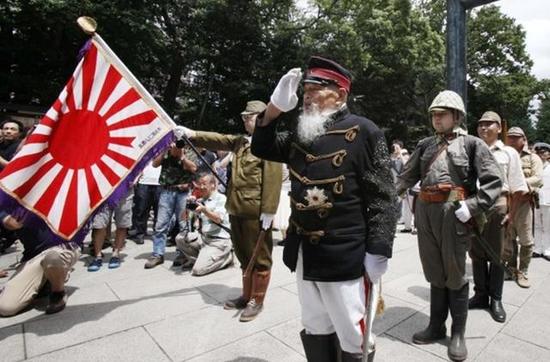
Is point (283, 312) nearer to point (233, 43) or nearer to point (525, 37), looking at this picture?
point (233, 43)

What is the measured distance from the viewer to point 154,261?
5.41 meters

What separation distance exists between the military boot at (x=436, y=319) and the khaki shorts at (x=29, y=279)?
11.0 ft

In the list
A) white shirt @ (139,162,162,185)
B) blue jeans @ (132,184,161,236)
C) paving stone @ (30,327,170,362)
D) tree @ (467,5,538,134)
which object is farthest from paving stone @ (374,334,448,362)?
tree @ (467,5,538,134)

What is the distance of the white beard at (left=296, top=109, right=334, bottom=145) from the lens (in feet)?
6.90

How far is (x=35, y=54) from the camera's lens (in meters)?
12.0

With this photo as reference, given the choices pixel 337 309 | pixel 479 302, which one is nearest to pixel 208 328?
pixel 337 309

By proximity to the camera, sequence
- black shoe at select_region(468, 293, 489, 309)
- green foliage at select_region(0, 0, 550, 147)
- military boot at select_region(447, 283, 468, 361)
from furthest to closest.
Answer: green foliage at select_region(0, 0, 550, 147) → black shoe at select_region(468, 293, 489, 309) → military boot at select_region(447, 283, 468, 361)

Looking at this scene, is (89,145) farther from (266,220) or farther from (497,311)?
(497,311)

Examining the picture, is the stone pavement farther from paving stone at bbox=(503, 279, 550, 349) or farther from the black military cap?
the black military cap

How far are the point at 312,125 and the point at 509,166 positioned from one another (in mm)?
3377

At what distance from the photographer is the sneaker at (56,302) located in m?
3.76

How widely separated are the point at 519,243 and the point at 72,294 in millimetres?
5846

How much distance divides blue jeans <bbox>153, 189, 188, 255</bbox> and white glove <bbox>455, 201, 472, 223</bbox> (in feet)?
13.5

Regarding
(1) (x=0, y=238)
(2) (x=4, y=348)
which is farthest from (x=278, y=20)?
(2) (x=4, y=348)
